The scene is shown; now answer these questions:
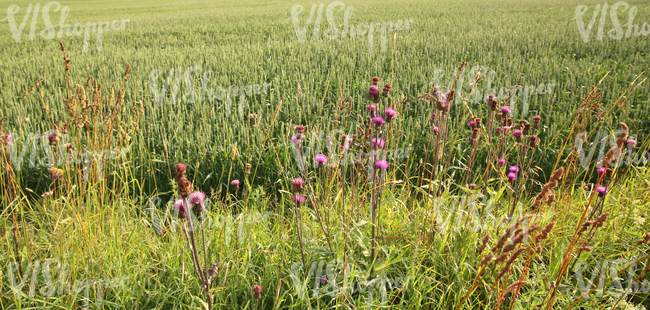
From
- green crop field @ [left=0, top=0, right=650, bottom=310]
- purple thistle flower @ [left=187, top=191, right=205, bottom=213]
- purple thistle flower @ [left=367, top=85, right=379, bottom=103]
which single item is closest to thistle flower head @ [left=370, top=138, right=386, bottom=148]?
green crop field @ [left=0, top=0, right=650, bottom=310]

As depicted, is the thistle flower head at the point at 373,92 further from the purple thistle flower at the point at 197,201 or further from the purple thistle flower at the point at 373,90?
the purple thistle flower at the point at 197,201

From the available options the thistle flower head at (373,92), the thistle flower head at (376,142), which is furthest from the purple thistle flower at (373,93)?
the thistle flower head at (376,142)

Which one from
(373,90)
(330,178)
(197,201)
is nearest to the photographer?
(197,201)

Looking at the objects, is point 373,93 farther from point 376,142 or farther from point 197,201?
point 197,201

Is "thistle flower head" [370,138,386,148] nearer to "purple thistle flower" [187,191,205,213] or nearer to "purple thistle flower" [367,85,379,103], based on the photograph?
"purple thistle flower" [367,85,379,103]

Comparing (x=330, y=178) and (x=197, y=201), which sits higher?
(x=197, y=201)

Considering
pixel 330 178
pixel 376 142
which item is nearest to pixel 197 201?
pixel 376 142

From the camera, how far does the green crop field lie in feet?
4.81

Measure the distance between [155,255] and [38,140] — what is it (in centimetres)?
204

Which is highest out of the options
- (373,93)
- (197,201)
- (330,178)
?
(373,93)

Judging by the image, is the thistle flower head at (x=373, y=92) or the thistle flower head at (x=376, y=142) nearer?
the thistle flower head at (x=373, y=92)

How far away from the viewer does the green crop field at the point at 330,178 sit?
57.7 inches

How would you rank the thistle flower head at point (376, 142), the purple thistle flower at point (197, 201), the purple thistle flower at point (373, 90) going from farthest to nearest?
1. the thistle flower head at point (376, 142)
2. the purple thistle flower at point (373, 90)
3. the purple thistle flower at point (197, 201)

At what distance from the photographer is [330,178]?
2596mm
